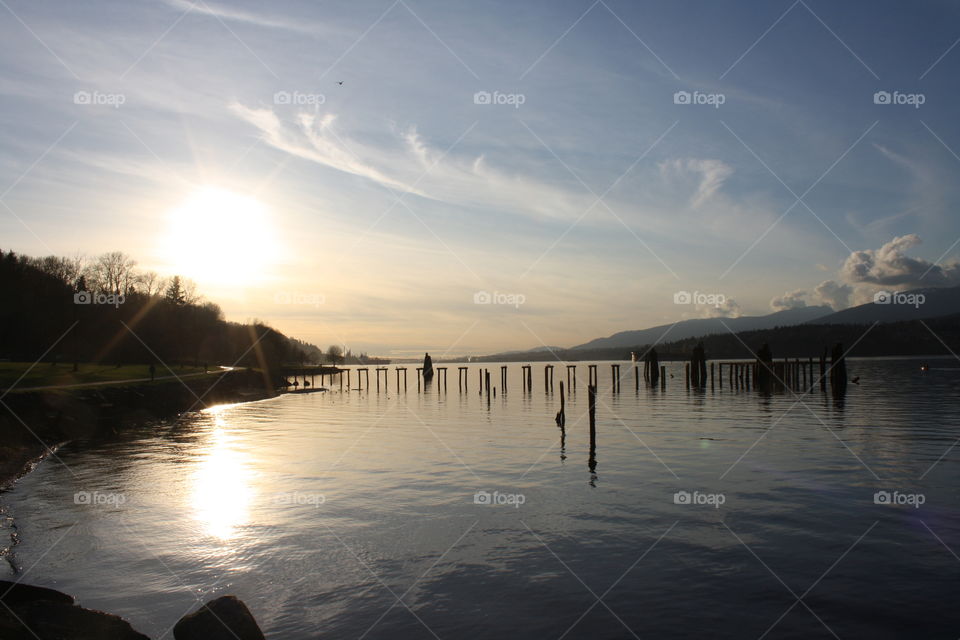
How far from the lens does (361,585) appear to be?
44.0 ft

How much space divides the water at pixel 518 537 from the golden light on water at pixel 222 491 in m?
0.13

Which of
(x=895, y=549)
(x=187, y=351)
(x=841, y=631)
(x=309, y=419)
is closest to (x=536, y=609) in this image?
(x=841, y=631)

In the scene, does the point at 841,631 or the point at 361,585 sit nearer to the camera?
the point at 841,631

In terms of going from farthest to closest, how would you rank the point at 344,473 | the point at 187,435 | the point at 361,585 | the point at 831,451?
the point at 187,435 < the point at 831,451 < the point at 344,473 < the point at 361,585

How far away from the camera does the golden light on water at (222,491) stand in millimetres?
18578

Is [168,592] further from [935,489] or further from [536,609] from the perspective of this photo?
[935,489]

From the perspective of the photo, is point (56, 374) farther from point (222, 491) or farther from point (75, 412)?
point (222, 491)

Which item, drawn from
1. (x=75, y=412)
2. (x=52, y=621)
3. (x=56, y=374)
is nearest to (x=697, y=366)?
(x=75, y=412)

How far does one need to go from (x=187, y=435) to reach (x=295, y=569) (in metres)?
31.9

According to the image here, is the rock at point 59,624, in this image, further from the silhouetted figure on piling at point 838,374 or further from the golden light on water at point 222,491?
the silhouetted figure on piling at point 838,374

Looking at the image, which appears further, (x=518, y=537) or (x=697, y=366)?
(x=697, y=366)

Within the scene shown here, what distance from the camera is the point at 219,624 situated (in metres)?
9.94

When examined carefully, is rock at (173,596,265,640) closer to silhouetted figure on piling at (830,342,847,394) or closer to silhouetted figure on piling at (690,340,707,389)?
silhouetted figure on piling at (830,342,847,394)

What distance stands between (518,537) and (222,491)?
1262cm
